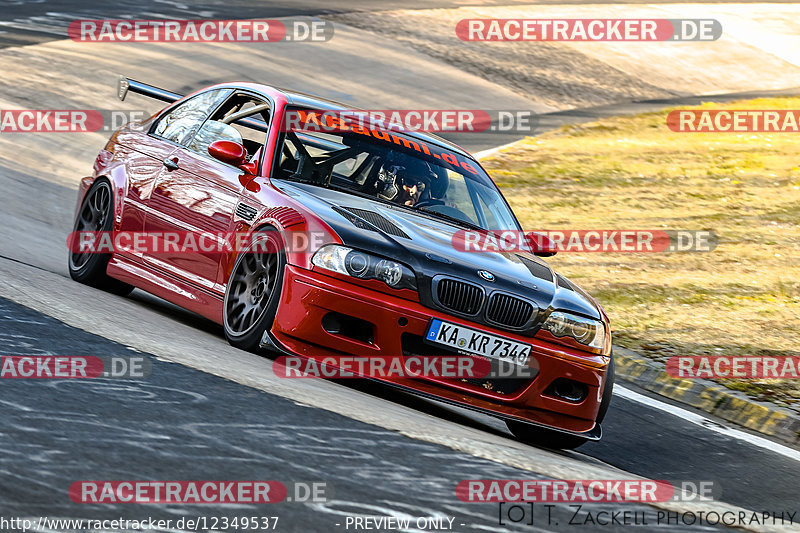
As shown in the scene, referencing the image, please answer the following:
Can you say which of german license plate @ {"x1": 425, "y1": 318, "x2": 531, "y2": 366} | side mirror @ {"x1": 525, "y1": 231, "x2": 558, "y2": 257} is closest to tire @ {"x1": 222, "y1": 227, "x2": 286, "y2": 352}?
german license plate @ {"x1": 425, "y1": 318, "x2": 531, "y2": 366}

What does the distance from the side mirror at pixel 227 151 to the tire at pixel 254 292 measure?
607 millimetres

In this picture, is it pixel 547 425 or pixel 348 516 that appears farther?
pixel 547 425

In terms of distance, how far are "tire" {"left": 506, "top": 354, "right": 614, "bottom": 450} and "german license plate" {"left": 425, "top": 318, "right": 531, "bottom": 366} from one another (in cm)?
46

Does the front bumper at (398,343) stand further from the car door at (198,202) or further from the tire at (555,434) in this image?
the car door at (198,202)

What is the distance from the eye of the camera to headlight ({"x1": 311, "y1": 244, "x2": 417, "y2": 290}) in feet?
19.2

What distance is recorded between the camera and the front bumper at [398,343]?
5.81m

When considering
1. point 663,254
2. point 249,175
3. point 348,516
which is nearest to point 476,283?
point 249,175

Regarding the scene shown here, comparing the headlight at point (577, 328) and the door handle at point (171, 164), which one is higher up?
the door handle at point (171, 164)

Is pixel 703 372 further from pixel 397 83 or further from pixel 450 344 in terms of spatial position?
pixel 397 83

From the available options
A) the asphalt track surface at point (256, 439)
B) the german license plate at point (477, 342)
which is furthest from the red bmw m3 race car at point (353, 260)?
the asphalt track surface at point (256, 439)

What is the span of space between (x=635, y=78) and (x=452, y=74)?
5152mm

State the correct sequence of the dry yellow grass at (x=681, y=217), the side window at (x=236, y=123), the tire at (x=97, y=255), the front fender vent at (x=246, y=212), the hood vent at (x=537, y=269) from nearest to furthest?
the hood vent at (x=537, y=269)
the front fender vent at (x=246, y=212)
the side window at (x=236, y=123)
the tire at (x=97, y=255)
the dry yellow grass at (x=681, y=217)

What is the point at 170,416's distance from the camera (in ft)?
15.1

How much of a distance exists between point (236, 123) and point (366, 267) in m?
2.58
